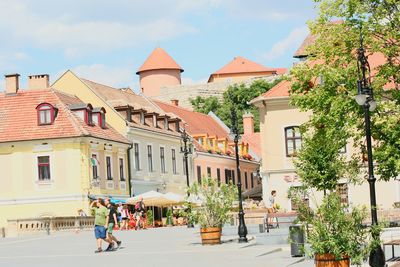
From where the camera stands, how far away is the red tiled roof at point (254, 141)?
91.1 metres

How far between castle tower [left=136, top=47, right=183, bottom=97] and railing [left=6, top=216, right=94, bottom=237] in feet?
311

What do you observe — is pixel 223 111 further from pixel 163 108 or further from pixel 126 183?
pixel 126 183

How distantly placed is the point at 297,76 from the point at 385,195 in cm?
1507

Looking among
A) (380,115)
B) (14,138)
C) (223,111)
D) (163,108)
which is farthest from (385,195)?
(223,111)

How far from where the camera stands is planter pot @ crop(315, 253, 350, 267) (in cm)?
1644

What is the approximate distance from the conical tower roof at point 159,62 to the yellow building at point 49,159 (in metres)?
86.5

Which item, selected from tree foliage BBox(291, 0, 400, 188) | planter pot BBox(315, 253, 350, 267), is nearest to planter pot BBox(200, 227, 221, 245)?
tree foliage BBox(291, 0, 400, 188)

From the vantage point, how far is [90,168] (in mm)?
55344

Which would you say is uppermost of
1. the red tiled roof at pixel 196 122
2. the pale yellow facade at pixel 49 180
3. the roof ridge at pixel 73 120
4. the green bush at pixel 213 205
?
the red tiled roof at pixel 196 122

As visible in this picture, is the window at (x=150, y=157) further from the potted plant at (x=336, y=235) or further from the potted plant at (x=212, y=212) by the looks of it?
the potted plant at (x=336, y=235)

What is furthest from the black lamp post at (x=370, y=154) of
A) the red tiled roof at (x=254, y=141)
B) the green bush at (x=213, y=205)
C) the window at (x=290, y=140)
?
the red tiled roof at (x=254, y=141)

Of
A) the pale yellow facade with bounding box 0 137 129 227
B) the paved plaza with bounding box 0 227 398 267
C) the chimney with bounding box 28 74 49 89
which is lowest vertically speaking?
the paved plaza with bounding box 0 227 398 267

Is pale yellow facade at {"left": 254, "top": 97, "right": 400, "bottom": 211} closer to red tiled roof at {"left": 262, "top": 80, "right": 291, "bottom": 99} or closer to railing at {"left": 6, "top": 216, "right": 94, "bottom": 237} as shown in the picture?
red tiled roof at {"left": 262, "top": 80, "right": 291, "bottom": 99}

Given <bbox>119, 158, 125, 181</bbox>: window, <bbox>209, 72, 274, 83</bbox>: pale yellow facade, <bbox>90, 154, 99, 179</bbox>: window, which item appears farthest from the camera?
<bbox>209, 72, 274, 83</bbox>: pale yellow facade
